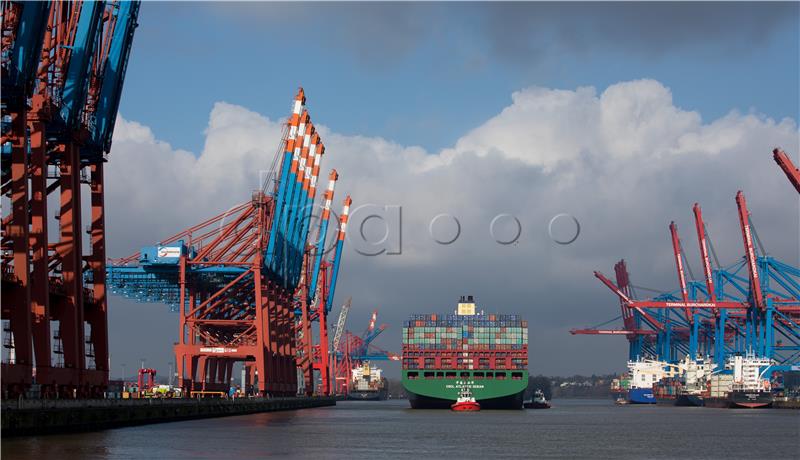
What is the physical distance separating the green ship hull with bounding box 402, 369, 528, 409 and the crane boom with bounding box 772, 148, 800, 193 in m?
28.8

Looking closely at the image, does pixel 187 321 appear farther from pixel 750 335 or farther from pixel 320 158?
pixel 750 335

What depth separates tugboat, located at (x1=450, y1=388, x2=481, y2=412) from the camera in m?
97.1

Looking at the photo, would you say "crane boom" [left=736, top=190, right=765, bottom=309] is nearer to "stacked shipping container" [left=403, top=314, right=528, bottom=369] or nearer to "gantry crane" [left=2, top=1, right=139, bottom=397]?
"stacked shipping container" [left=403, top=314, right=528, bottom=369]

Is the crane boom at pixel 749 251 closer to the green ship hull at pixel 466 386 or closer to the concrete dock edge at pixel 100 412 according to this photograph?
the green ship hull at pixel 466 386

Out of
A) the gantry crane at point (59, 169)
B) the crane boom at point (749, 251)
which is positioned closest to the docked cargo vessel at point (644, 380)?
the crane boom at point (749, 251)

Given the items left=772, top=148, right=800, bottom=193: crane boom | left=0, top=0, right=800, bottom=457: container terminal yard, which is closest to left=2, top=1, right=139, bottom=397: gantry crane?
left=0, top=0, right=800, bottom=457: container terminal yard

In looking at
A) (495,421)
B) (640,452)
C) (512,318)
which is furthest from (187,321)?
(640,452)

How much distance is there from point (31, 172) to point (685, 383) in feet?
391

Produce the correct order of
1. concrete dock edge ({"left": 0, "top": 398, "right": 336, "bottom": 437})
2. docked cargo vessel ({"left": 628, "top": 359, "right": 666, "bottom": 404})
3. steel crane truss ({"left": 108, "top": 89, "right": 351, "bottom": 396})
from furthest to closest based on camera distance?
docked cargo vessel ({"left": 628, "top": 359, "right": 666, "bottom": 404}) → steel crane truss ({"left": 108, "top": 89, "right": 351, "bottom": 396}) → concrete dock edge ({"left": 0, "top": 398, "right": 336, "bottom": 437})

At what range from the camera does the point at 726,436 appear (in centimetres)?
5919

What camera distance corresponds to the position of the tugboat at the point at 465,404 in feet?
319

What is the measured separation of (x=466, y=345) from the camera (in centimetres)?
10456

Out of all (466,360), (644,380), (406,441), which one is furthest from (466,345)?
(644,380)

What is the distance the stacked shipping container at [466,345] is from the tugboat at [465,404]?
4.59 m
